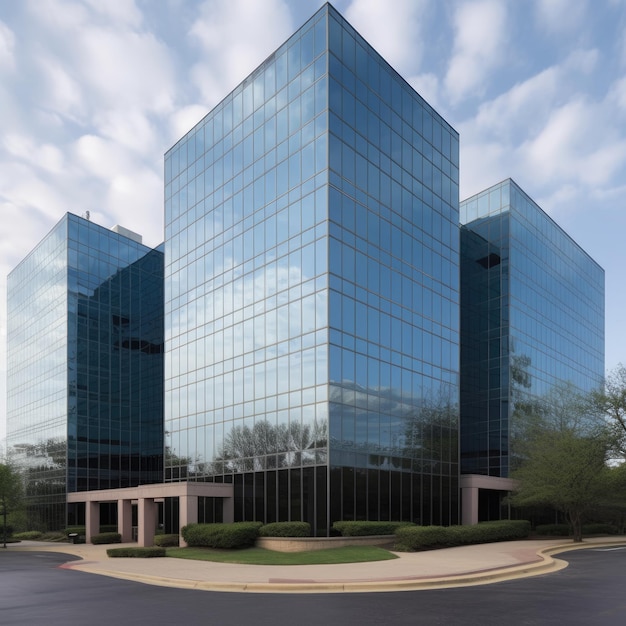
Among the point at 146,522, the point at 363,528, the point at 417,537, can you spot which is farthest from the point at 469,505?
the point at 146,522

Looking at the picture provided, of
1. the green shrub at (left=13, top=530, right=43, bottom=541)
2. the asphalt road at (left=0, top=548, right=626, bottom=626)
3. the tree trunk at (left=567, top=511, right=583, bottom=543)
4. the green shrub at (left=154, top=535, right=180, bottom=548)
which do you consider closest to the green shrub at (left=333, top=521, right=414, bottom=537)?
the green shrub at (left=154, top=535, right=180, bottom=548)

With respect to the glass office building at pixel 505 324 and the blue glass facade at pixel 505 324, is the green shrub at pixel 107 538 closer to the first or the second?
the glass office building at pixel 505 324

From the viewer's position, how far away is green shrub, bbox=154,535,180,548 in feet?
116

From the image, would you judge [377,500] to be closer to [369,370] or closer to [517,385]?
[369,370]

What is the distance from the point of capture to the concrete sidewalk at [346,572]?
58.6ft

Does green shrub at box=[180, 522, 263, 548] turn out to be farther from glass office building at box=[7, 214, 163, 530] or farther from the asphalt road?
glass office building at box=[7, 214, 163, 530]

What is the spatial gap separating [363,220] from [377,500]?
52.1 ft

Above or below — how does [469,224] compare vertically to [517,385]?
above

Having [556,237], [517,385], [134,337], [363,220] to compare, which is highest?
[556,237]

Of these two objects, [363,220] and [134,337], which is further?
[134,337]

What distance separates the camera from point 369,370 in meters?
36.0

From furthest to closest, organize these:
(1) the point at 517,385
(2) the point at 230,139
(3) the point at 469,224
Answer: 1. (3) the point at 469,224
2. (1) the point at 517,385
3. (2) the point at 230,139

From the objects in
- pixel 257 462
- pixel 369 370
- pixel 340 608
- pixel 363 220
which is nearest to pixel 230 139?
pixel 363 220

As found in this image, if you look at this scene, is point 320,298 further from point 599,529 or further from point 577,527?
point 599,529
